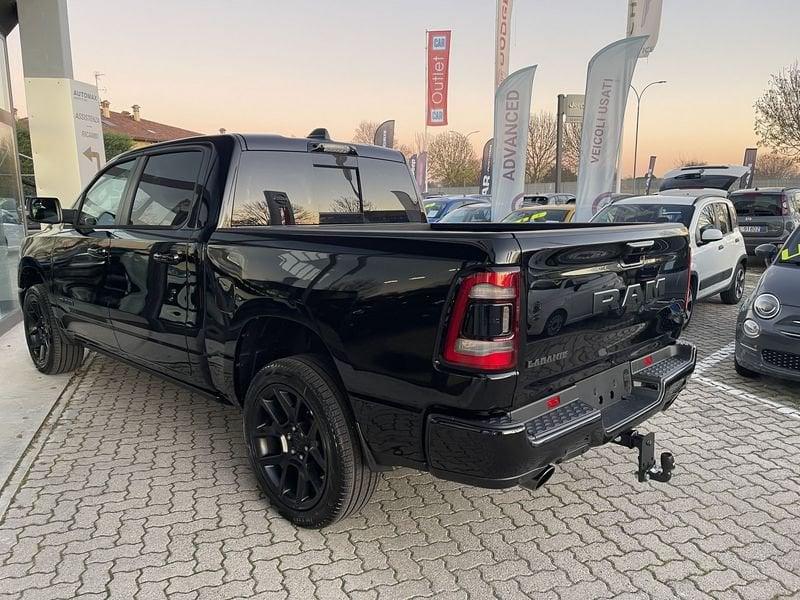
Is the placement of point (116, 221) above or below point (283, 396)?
above

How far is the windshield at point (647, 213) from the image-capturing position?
7457 mm

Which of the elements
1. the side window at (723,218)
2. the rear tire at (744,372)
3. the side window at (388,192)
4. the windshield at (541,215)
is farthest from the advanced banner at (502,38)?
the side window at (388,192)

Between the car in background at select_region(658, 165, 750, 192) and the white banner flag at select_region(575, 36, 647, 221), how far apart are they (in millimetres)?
2823

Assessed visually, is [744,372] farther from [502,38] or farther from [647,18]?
[502,38]

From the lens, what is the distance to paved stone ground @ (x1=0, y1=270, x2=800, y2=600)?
97.0 inches

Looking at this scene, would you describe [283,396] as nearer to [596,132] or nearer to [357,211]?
[357,211]

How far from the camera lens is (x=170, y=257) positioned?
3293mm

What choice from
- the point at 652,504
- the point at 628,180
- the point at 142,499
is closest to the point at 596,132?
the point at 652,504

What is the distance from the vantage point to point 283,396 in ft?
9.17

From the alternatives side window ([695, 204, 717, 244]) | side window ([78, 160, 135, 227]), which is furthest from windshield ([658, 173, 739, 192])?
side window ([78, 160, 135, 227])

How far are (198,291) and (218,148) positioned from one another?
2.72 feet

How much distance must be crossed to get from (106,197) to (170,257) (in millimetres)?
1384

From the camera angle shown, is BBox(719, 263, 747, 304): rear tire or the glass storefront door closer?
the glass storefront door

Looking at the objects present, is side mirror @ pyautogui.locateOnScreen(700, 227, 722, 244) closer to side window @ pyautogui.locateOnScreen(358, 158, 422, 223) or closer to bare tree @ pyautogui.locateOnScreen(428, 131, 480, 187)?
side window @ pyautogui.locateOnScreen(358, 158, 422, 223)
